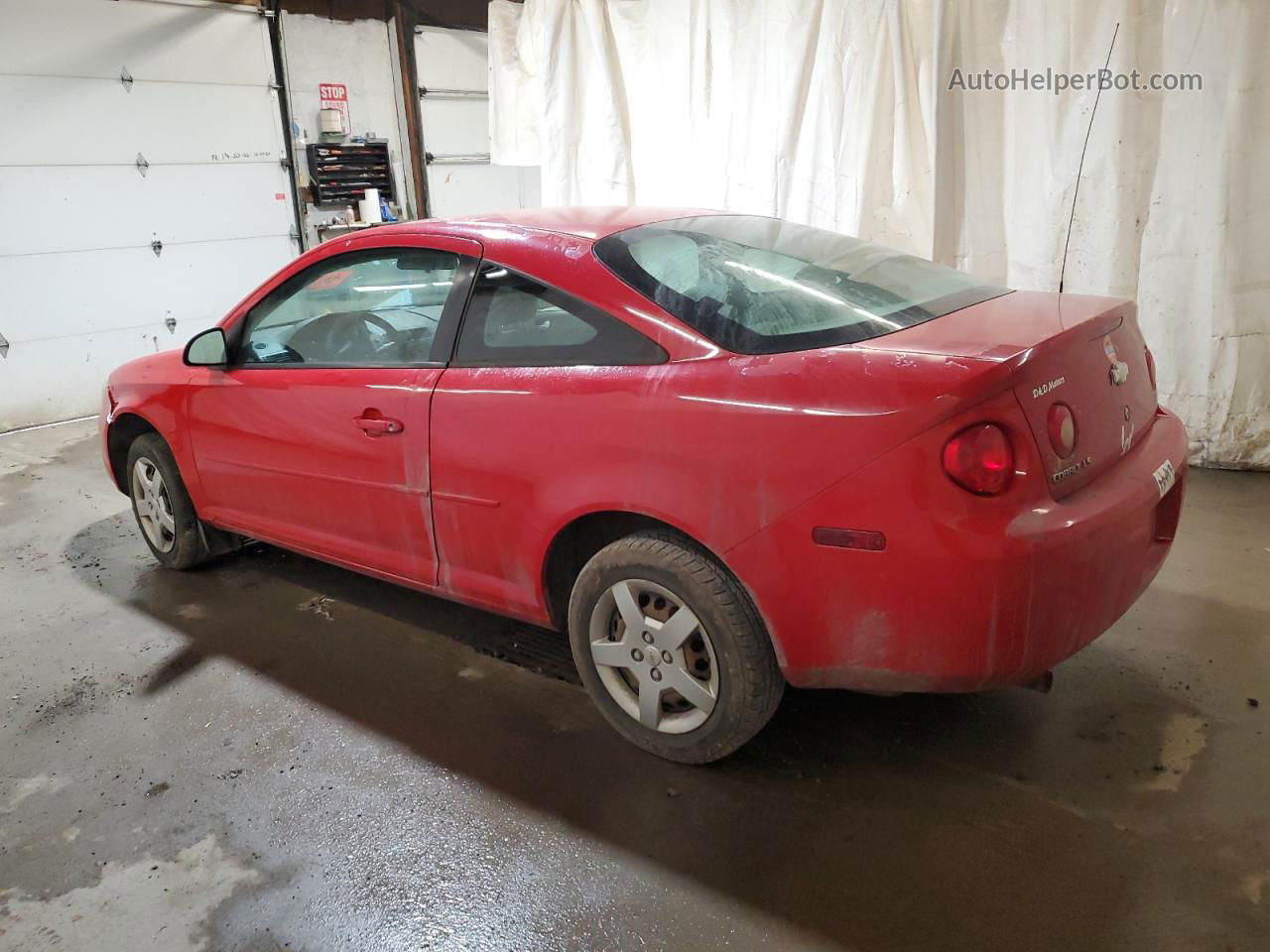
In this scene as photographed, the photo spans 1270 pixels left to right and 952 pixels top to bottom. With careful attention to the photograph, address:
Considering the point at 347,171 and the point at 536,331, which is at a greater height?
the point at 347,171

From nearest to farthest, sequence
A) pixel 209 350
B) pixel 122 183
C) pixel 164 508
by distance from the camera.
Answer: pixel 209 350 < pixel 164 508 < pixel 122 183

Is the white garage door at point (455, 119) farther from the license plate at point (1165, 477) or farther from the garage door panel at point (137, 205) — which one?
the license plate at point (1165, 477)

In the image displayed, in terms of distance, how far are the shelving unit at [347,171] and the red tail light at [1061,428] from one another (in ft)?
25.7

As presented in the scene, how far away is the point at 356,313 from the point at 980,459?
7.08 feet

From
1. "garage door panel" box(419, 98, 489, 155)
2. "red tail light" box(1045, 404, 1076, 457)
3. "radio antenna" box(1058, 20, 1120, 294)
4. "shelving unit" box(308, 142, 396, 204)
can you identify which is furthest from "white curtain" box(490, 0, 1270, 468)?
"garage door panel" box(419, 98, 489, 155)

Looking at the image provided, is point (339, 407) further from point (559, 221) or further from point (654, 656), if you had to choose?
point (654, 656)

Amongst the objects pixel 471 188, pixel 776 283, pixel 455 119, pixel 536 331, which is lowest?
pixel 536 331

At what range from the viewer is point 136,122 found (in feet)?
23.9

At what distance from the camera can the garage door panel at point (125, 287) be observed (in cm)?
692

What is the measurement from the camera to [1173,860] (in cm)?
197

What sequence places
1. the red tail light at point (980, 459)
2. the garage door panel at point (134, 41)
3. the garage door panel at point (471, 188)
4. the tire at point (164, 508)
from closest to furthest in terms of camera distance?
the red tail light at point (980, 459) < the tire at point (164, 508) < the garage door panel at point (134, 41) < the garage door panel at point (471, 188)

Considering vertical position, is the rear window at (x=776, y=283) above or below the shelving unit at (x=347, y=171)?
below

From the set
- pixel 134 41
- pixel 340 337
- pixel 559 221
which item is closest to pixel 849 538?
pixel 559 221

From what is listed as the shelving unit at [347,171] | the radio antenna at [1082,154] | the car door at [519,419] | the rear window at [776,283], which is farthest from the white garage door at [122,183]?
the radio antenna at [1082,154]
